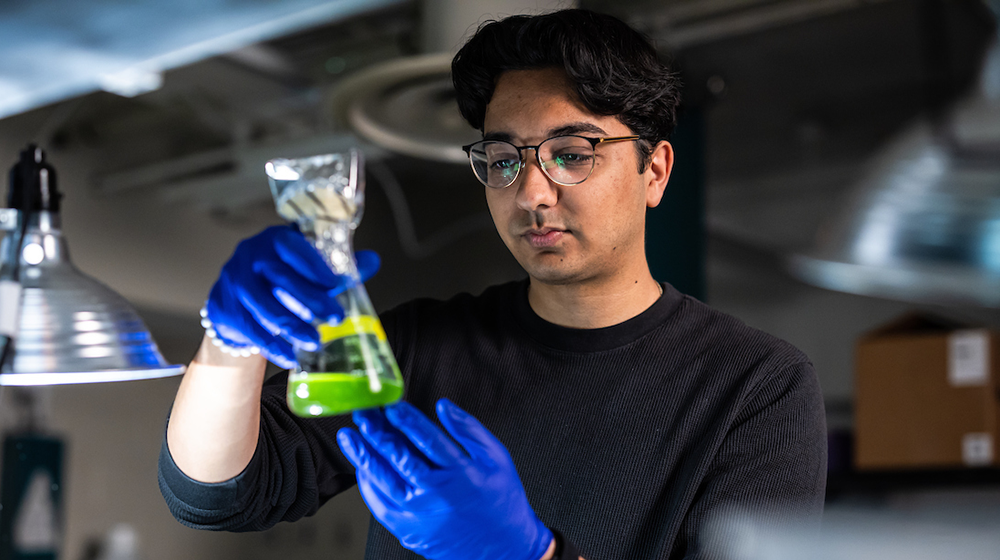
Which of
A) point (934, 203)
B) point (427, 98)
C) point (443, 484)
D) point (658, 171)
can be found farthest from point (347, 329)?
point (934, 203)

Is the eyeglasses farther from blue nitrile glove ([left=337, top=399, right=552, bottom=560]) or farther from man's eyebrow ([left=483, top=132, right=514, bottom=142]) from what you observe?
blue nitrile glove ([left=337, top=399, right=552, bottom=560])

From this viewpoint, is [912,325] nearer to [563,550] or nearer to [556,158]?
[556,158]

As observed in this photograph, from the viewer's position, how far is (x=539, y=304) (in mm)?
1289

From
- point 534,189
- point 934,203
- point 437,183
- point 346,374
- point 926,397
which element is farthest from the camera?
point 437,183

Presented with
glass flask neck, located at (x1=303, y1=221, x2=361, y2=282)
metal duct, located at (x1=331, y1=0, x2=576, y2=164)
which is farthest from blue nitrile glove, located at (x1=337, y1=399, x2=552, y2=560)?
metal duct, located at (x1=331, y1=0, x2=576, y2=164)

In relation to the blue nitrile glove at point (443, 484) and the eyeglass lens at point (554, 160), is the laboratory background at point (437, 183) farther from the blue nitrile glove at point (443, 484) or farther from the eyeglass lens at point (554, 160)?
the blue nitrile glove at point (443, 484)

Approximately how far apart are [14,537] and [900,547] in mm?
2910

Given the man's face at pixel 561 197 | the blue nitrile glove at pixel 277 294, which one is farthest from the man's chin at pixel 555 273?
the blue nitrile glove at pixel 277 294

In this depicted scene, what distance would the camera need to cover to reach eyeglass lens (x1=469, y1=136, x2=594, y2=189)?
113 cm

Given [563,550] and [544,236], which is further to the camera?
[544,236]

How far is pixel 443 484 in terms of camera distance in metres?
0.78

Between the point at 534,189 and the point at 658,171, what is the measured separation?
0.93 feet

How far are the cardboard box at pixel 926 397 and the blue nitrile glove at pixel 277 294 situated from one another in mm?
3299

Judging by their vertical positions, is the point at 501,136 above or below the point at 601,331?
above
